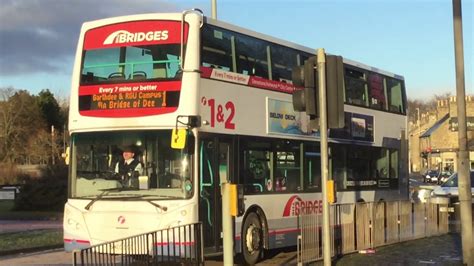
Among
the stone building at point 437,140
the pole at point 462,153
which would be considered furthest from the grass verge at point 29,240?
the stone building at point 437,140

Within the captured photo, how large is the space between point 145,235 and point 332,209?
4.92 meters

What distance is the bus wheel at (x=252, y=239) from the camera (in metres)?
12.2

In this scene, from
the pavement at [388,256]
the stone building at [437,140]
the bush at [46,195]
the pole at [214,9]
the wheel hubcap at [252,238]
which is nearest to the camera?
the pavement at [388,256]

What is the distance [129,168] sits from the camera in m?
10.9

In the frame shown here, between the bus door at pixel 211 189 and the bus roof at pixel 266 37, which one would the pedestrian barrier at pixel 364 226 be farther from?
the bus roof at pixel 266 37

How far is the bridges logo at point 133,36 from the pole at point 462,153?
17.4 ft

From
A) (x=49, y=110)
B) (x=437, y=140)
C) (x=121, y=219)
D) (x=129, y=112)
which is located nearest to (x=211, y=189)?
(x=121, y=219)

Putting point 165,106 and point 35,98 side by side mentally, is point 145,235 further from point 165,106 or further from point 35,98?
point 35,98

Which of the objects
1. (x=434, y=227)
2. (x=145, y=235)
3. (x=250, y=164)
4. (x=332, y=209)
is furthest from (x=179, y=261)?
(x=434, y=227)

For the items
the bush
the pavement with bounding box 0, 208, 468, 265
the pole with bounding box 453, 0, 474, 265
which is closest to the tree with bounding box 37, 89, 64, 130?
the bush

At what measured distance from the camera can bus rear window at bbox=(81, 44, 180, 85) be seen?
36.4 feet

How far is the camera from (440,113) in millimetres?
105500

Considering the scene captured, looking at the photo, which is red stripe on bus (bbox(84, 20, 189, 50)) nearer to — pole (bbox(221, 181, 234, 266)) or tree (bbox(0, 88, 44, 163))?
pole (bbox(221, 181, 234, 266))

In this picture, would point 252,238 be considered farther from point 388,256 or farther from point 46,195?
point 46,195
